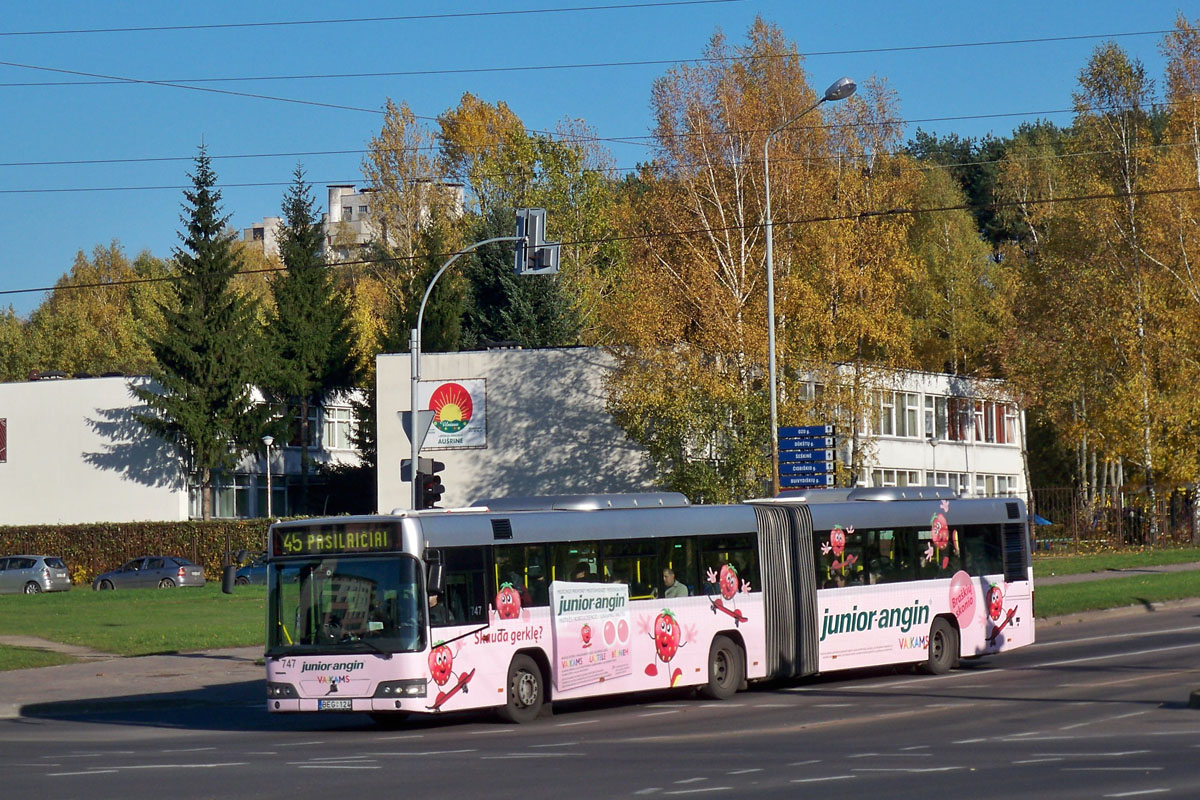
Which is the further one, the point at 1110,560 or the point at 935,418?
the point at 935,418

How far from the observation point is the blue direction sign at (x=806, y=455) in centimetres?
3781

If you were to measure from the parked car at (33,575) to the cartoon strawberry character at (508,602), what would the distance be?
4043 centimetres

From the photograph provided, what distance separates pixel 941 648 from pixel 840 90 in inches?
557

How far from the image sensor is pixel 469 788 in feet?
40.3

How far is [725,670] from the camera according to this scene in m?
20.6

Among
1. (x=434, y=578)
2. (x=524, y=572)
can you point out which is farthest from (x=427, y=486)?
(x=434, y=578)

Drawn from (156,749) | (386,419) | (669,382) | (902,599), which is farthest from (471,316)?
(156,749)

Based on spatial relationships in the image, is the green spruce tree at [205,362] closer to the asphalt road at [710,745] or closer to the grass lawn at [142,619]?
the grass lawn at [142,619]

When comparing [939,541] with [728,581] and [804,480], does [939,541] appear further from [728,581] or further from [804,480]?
[804,480]

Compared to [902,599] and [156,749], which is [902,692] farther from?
[156,749]

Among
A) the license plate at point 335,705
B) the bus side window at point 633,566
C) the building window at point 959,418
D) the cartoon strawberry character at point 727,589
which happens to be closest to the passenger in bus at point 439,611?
the license plate at point 335,705

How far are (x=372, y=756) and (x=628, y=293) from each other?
126ft

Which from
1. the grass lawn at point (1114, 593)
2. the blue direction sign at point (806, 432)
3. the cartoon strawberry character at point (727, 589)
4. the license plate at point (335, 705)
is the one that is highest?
the blue direction sign at point (806, 432)

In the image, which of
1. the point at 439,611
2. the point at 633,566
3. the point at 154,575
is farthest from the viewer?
the point at 154,575
